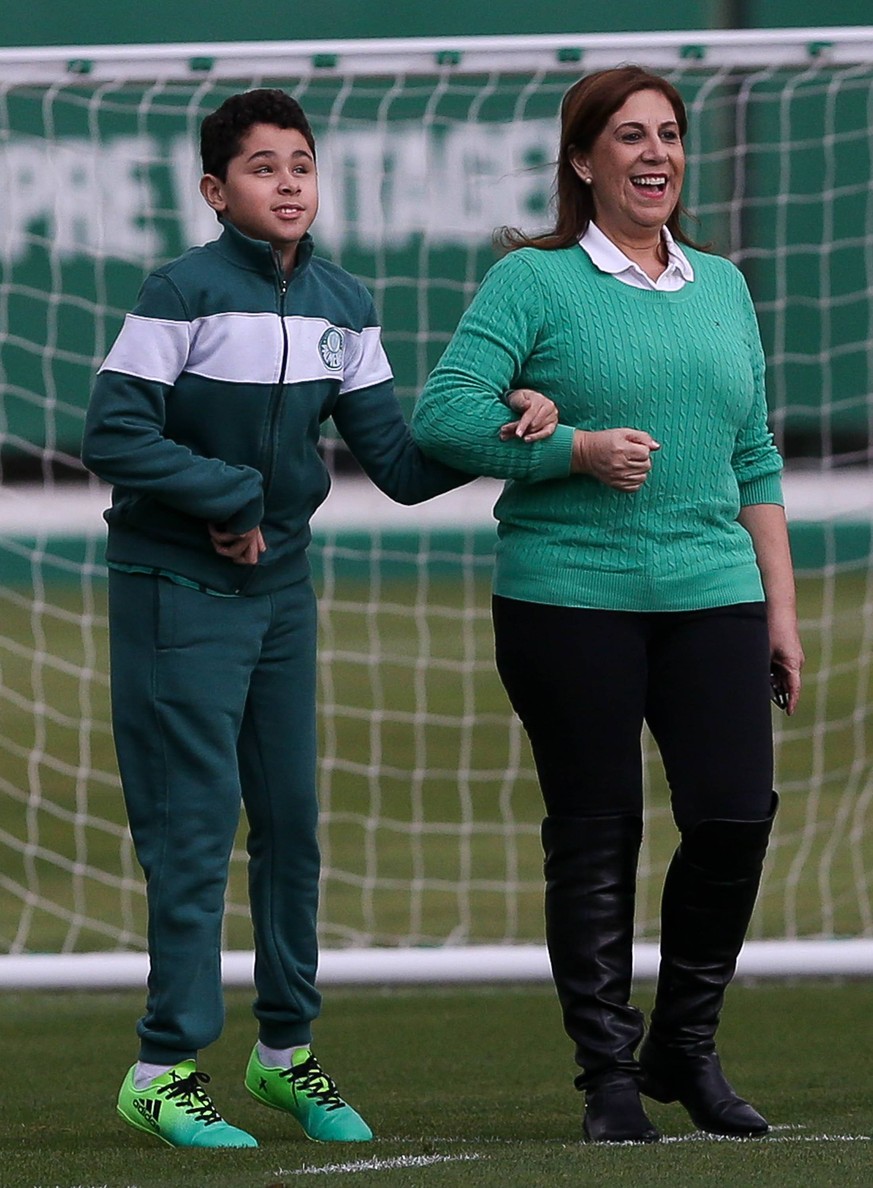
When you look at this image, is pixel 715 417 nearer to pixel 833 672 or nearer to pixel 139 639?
pixel 139 639

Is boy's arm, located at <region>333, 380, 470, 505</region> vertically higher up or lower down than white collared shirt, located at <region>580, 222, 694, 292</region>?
lower down

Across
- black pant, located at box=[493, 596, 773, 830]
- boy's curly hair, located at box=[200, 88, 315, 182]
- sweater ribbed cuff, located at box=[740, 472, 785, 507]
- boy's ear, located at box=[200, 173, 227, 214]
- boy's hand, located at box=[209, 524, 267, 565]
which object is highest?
boy's curly hair, located at box=[200, 88, 315, 182]

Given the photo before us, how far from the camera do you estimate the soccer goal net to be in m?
4.32

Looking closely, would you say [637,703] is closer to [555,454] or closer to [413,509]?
[555,454]

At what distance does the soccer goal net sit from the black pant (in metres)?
1.50

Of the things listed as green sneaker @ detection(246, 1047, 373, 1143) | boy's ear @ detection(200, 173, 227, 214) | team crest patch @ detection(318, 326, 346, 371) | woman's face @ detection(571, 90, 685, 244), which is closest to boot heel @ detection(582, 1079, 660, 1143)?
green sneaker @ detection(246, 1047, 373, 1143)

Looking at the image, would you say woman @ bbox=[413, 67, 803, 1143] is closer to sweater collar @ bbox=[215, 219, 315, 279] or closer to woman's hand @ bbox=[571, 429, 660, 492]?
woman's hand @ bbox=[571, 429, 660, 492]

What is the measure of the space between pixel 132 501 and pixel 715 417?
828 millimetres

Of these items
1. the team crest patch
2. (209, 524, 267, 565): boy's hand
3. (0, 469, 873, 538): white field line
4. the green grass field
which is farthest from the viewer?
(0, 469, 873, 538): white field line

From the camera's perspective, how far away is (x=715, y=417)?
284 cm

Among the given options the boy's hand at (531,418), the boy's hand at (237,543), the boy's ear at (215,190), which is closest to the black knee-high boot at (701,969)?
the boy's hand at (531,418)

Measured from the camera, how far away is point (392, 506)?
34.8ft

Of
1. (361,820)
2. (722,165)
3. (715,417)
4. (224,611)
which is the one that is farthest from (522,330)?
(722,165)

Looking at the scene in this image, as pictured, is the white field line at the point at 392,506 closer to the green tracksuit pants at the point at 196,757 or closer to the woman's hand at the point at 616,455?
the green tracksuit pants at the point at 196,757
